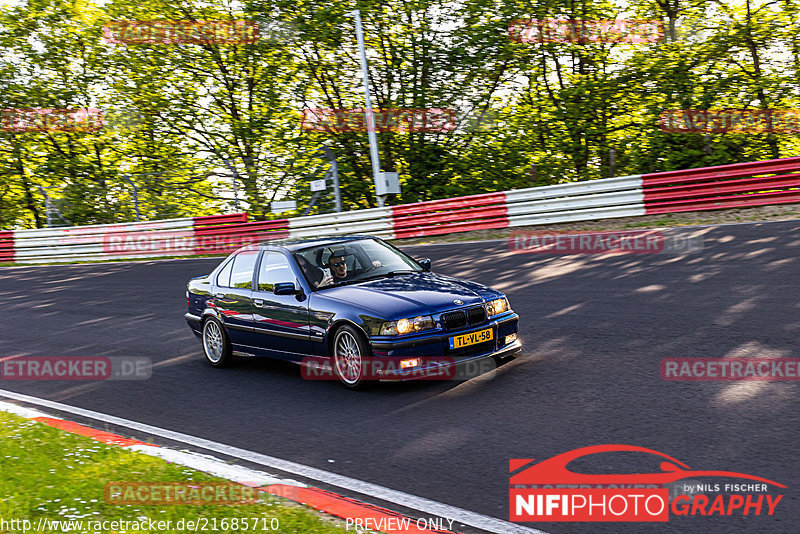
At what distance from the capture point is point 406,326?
683 centimetres

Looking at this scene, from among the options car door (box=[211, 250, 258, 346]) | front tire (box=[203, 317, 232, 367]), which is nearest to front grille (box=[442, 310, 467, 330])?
car door (box=[211, 250, 258, 346])

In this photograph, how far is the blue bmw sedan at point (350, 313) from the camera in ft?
22.6

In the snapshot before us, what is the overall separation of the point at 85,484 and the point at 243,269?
4164 millimetres

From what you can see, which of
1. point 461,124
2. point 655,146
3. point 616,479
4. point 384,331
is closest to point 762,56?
point 655,146

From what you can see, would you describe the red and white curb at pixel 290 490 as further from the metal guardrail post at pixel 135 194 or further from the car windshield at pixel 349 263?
the metal guardrail post at pixel 135 194

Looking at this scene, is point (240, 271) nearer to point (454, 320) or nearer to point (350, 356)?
point (350, 356)

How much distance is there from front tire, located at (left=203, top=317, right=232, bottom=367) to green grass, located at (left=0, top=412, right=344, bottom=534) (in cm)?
259

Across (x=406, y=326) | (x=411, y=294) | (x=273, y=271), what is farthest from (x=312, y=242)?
(x=406, y=326)

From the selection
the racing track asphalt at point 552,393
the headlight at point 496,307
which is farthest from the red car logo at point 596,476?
the headlight at point 496,307

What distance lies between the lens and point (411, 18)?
82.6ft

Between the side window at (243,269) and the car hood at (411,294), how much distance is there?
1433 mm

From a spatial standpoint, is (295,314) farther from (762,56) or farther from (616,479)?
(762,56)

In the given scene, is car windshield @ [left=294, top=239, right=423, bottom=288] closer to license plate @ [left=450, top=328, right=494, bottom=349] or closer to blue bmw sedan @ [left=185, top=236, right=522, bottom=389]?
blue bmw sedan @ [left=185, top=236, right=522, bottom=389]

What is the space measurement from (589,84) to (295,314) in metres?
17.6
